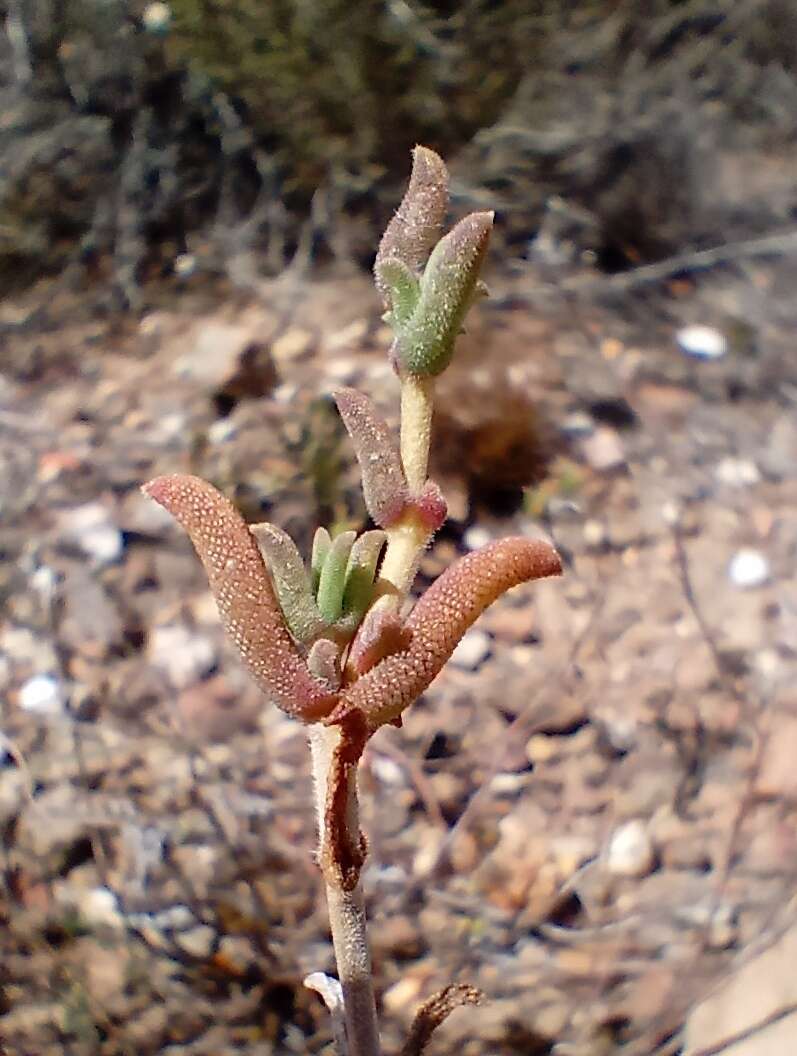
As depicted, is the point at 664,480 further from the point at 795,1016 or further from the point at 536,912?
the point at 795,1016

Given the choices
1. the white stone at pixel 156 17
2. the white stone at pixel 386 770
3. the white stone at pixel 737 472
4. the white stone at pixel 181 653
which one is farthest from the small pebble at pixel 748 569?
the white stone at pixel 156 17


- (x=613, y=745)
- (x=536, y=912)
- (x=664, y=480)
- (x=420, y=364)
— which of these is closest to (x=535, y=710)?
(x=613, y=745)

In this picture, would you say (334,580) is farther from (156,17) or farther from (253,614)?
(156,17)

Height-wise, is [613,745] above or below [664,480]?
below

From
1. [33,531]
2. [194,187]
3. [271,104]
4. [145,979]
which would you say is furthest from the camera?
[194,187]

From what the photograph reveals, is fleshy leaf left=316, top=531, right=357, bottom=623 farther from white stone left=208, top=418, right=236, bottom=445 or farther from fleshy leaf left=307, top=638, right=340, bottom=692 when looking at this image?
white stone left=208, top=418, right=236, bottom=445

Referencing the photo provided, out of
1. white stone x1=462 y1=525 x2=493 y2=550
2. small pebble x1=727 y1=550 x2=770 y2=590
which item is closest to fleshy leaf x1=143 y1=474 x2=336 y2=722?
white stone x1=462 y1=525 x2=493 y2=550
